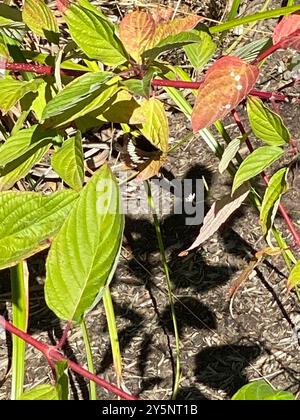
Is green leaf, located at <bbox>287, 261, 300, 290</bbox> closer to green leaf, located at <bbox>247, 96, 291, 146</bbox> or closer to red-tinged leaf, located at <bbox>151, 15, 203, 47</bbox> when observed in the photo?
green leaf, located at <bbox>247, 96, 291, 146</bbox>

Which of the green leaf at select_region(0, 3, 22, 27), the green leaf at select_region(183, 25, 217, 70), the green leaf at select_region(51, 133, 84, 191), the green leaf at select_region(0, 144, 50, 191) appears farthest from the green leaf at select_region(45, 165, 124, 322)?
the green leaf at select_region(0, 3, 22, 27)

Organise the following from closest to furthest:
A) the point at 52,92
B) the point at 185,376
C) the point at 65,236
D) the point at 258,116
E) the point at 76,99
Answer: the point at 65,236 → the point at 76,99 → the point at 258,116 → the point at 52,92 → the point at 185,376

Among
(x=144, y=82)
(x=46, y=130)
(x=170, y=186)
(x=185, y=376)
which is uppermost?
(x=144, y=82)

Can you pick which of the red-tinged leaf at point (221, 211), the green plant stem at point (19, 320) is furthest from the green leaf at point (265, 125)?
the green plant stem at point (19, 320)

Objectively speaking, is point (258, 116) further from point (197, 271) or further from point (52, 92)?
point (197, 271)

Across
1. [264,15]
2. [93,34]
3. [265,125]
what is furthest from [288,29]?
[264,15]

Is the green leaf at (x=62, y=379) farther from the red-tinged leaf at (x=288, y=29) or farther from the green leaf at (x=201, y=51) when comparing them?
the green leaf at (x=201, y=51)

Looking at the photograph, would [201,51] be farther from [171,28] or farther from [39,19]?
[39,19]
